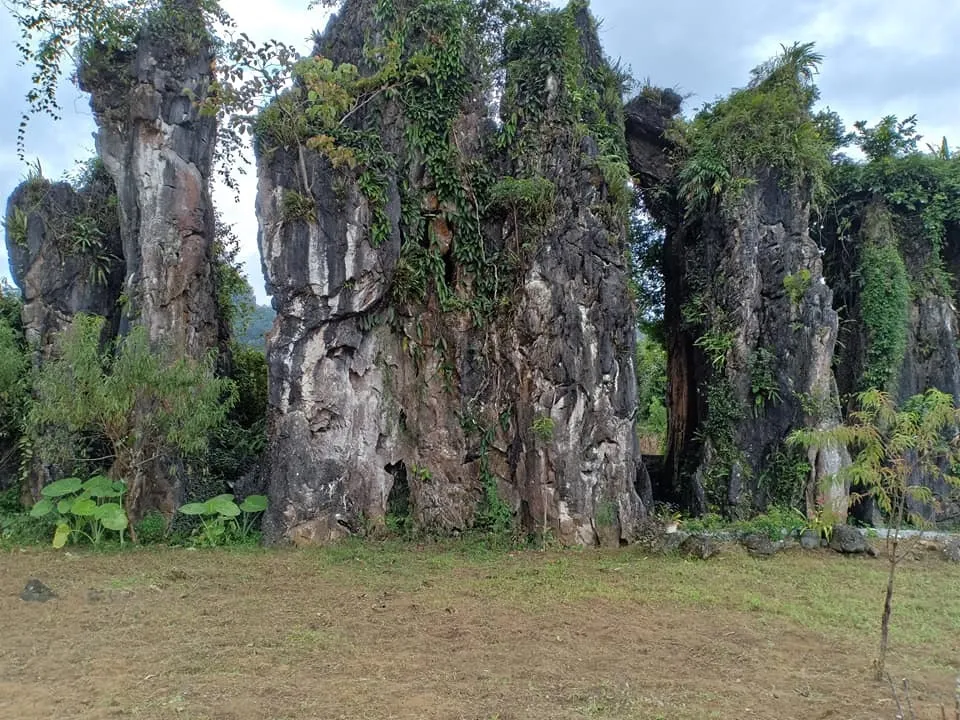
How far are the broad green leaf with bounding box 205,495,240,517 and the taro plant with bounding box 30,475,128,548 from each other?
120cm

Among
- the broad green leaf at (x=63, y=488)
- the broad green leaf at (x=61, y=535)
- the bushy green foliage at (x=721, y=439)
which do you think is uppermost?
the bushy green foliage at (x=721, y=439)

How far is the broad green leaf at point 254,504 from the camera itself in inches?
432

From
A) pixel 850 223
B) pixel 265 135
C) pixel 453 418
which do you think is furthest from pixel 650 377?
pixel 265 135

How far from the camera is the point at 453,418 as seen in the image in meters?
11.8

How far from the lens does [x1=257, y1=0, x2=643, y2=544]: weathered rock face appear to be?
35.6ft

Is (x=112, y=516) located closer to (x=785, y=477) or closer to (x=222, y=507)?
(x=222, y=507)


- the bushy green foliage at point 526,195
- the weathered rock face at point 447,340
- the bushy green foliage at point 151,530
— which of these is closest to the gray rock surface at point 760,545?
the weathered rock face at point 447,340

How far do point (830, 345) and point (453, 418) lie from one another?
6945 millimetres

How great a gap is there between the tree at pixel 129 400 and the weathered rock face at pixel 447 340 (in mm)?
1233

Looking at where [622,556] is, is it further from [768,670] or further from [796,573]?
[768,670]

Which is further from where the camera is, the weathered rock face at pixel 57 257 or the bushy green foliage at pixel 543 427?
the weathered rock face at pixel 57 257

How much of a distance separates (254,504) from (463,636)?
5.59 m

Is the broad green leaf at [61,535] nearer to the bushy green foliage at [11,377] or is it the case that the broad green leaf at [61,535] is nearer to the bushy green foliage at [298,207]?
the bushy green foliage at [11,377]

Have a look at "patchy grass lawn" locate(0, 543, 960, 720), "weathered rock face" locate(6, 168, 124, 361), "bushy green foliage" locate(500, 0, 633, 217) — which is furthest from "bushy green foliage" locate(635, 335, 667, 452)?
"weathered rock face" locate(6, 168, 124, 361)
